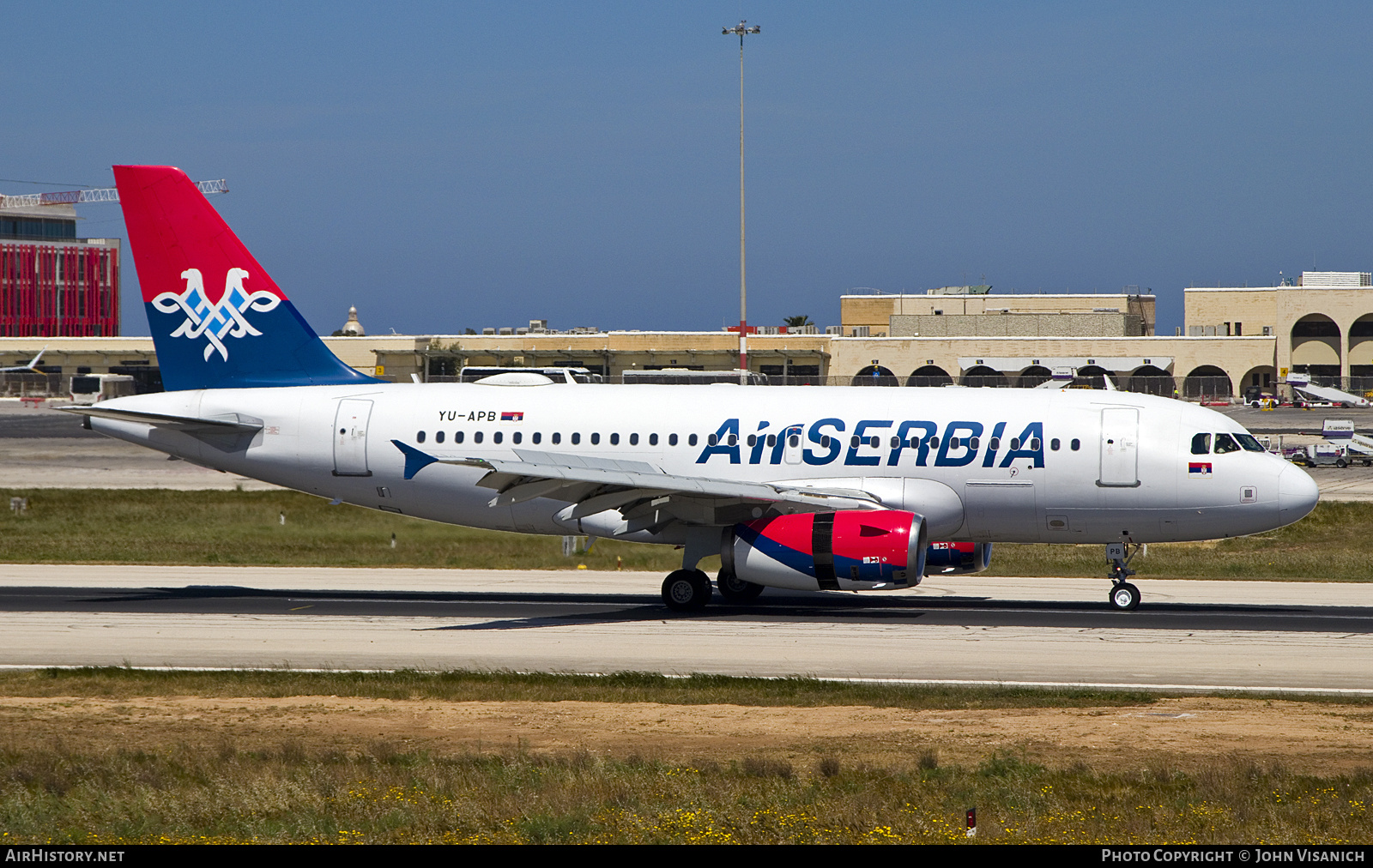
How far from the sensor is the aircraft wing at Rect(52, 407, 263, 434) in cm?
3077

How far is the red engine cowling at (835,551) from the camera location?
87.0 ft

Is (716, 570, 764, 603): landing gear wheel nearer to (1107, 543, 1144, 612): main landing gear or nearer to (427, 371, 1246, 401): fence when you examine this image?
(1107, 543, 1144, 612): main landing gear

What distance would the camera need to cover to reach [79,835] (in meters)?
12.3

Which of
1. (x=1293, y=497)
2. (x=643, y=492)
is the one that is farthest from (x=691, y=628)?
(x=1293, y=497)

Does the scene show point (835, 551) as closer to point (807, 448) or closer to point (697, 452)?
point (807, 448)

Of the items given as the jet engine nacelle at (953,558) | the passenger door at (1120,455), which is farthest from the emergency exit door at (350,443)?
the passenger door at (1120,455)

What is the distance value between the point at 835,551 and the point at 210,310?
15.9 metres

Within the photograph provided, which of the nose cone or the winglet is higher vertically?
the winglet

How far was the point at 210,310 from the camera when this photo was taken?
106ft

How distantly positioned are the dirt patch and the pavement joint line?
1.09m

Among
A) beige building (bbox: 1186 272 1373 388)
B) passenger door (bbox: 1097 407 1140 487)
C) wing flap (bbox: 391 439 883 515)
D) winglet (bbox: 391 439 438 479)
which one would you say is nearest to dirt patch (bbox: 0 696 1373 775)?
winglet (bbox: 391 439 438 479)

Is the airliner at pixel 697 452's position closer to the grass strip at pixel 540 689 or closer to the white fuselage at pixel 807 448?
the white fuselage at pixel 807 448

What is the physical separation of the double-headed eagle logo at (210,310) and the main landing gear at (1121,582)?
66.3ft
